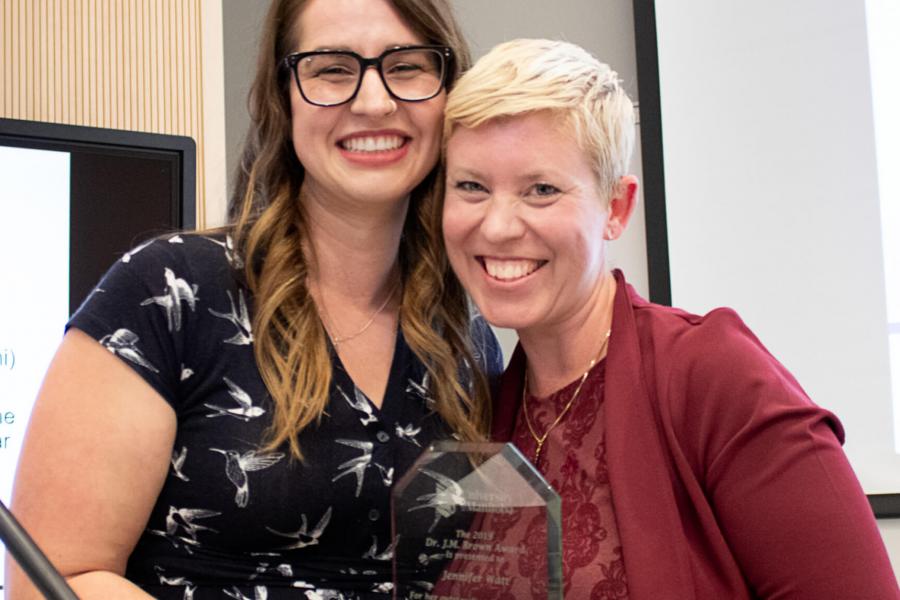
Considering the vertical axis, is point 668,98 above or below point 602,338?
above

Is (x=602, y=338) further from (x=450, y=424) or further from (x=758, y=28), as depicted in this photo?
(x=758, y=28)

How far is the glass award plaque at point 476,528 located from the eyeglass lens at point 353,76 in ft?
2.20

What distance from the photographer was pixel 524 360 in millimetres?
1521

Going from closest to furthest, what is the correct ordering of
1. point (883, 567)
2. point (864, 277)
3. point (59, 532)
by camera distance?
point (883, 567) < point (59, 532) < point (864, 277)

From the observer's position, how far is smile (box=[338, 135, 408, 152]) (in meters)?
1.47

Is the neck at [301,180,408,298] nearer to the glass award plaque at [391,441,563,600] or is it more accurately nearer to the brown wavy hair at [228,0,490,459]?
the brown wavy hair at [228,0,490,459]

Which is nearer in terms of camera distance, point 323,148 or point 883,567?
point 883,567

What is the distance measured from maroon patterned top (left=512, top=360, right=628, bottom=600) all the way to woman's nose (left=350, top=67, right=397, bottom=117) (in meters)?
0.44

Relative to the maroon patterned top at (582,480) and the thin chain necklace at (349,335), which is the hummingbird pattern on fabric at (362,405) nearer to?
the thin chain necklace at (349,335)

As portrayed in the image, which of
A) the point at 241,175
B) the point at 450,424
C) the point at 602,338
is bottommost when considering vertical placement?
the point at 450,424

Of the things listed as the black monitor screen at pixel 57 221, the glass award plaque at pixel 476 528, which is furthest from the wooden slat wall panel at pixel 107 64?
the glass award plaque at pixel 476 528

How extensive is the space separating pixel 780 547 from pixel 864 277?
1604 mm

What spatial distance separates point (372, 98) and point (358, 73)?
5 cm

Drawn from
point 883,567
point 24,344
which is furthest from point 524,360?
point 24,344
